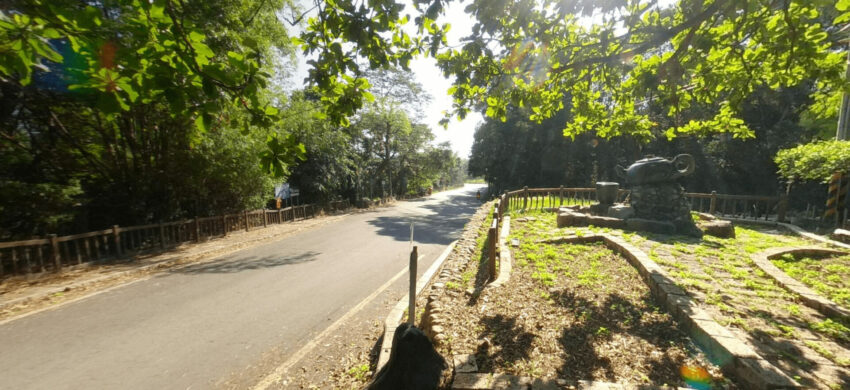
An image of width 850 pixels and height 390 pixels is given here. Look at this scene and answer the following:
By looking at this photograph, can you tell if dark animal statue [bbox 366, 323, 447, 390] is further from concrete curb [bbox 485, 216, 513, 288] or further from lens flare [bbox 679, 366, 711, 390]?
concrete curb [bbox 485, 216, 513, 288]

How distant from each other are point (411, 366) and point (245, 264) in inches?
286

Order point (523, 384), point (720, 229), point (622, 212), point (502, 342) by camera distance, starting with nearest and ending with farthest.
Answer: point (523, 384), point (502, 342), point (720, 229), point (622, 212)

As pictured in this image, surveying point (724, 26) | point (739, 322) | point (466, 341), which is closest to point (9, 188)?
point (466, 341)

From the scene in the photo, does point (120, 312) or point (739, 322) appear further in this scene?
point (120, 312)

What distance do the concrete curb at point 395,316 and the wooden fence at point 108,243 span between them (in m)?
8.24

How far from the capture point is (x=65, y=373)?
3.67 m

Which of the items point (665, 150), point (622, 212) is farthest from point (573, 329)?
point (665, 150)

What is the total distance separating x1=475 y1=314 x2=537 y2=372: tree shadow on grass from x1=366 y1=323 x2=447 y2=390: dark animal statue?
1.80 ft

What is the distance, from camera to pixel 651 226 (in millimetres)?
8852

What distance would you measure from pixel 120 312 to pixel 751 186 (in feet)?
96.1

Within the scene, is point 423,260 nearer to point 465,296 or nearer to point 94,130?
point 465,296

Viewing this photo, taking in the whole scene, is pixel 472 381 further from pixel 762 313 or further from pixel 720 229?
pixel 720 229

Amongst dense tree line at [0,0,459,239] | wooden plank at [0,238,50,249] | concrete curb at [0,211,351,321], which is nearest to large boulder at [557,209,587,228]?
dense tree line at [0,0,459,239]

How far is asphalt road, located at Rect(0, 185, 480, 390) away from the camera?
12.1ft
